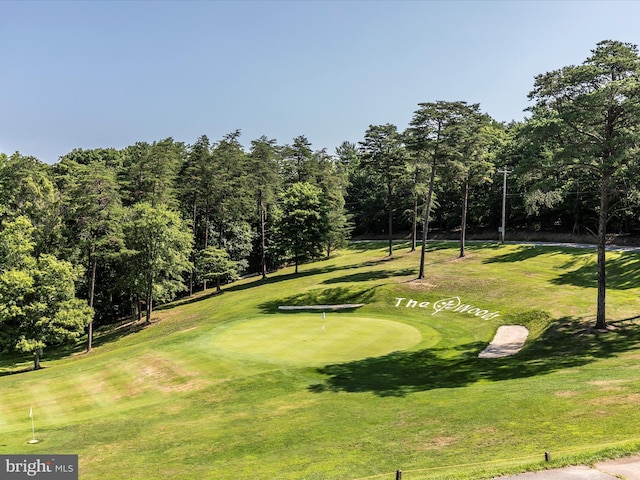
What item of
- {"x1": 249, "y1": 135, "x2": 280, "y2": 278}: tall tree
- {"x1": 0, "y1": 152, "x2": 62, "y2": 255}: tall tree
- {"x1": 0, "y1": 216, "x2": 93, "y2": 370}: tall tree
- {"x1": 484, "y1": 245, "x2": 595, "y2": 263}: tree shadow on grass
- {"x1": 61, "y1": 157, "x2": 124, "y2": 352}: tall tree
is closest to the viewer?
{"x1": 0, "y1": 216, "x2": 93, "y2": 370}: tall tree

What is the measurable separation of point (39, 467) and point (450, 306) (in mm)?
30692

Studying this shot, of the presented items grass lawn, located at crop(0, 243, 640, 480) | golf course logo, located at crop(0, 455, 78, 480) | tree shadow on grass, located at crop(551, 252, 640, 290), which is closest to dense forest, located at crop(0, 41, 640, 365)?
tree shadow on grass, located at crop(551, 252, 640, 290)

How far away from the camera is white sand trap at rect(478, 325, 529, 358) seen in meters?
25.5

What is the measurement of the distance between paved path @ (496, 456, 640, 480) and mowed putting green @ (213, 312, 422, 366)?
1586 cm

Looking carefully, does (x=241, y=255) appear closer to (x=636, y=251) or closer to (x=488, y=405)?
(x=636, y=251)

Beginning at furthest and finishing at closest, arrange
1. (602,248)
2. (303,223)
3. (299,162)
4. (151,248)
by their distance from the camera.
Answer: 1. (299,162)
2. (303,223)
3. (151,248)
4. (602,248)

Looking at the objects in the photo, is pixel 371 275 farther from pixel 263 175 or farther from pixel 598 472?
pixel 598 472

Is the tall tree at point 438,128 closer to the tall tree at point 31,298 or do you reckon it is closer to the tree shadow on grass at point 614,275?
the tree shadow on grass at point 614,275

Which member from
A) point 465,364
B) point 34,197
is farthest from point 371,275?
point 34,197

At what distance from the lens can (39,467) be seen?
12.8 m

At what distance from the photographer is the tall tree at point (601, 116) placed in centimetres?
2294

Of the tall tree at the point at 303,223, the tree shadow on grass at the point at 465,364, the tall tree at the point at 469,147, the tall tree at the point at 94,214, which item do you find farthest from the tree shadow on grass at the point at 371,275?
the tall tree at the point at 94,214

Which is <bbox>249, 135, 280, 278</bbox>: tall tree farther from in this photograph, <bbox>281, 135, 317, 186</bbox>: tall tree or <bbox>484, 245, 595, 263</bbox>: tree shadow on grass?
<bbox>484, 245, 595, 263</bbox>: tree shadow on grass

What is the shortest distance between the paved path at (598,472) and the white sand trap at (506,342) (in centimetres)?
1550
